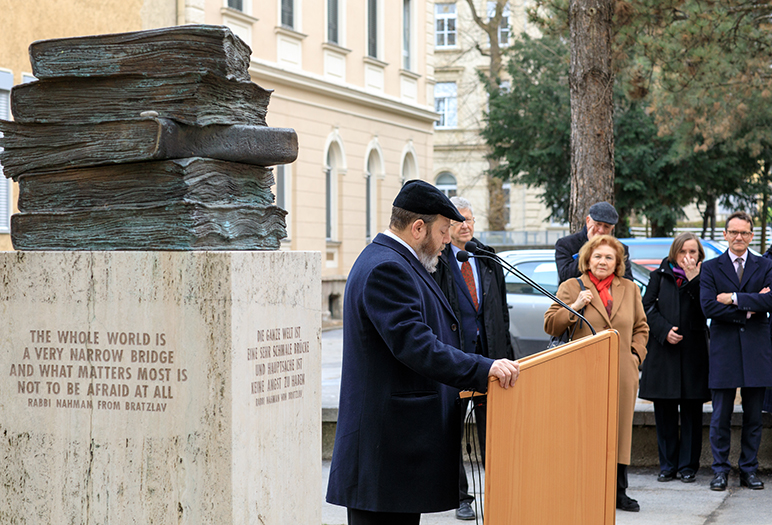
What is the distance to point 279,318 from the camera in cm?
407

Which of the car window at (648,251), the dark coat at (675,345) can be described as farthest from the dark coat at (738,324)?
the car window at (648,251)

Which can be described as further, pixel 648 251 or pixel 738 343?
pixel 648 251

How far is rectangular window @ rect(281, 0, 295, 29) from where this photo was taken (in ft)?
72.8

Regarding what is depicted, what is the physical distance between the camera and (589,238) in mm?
7641

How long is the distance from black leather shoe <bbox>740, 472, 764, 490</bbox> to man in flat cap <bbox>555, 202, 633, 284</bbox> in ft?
5.77

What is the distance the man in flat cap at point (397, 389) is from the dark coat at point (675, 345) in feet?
13.4

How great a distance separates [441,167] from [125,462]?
4748cm

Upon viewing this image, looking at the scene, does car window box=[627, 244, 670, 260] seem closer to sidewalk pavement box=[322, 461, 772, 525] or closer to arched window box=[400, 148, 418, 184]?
sidewalk pavement box=[322, 461, 772, 525]

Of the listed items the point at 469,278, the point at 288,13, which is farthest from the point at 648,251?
the point at 288,13

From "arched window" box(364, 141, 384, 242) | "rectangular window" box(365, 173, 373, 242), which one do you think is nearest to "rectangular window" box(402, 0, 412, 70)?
"arched window" box(364, 141, 384, 242)

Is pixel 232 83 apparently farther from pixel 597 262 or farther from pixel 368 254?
pixel 597 262

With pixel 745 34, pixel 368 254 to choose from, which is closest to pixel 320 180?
pixel 745 34

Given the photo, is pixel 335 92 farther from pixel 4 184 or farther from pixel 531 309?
pixel 531 309

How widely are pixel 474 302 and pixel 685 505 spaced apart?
2170 millimetres
